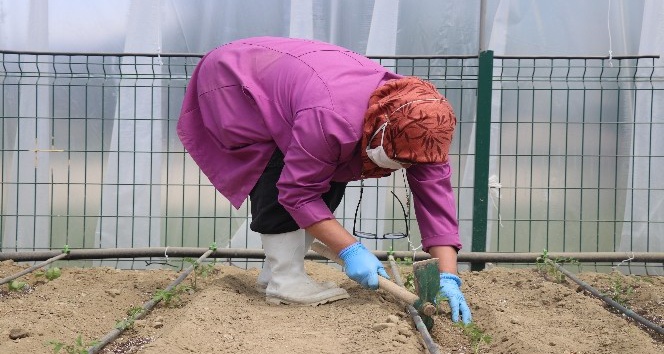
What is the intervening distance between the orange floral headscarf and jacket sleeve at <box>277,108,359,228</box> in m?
0.09

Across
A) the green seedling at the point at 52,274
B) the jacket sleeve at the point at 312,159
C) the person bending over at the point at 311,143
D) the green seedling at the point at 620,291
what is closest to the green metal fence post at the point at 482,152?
the green seedling at the point at 620,291

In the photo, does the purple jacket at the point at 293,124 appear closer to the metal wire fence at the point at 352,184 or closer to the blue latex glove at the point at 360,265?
the blue latex glove at the point at 360,265

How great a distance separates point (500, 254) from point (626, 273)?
0.93 m

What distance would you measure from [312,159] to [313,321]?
59cm

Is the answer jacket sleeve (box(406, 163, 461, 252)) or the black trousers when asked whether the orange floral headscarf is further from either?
the black trousers

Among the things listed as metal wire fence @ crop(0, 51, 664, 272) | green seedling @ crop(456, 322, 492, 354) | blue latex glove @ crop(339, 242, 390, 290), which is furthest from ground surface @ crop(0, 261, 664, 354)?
metal wire fence @ crop(0, 51, 664, 272)

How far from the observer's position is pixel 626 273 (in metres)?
5.05

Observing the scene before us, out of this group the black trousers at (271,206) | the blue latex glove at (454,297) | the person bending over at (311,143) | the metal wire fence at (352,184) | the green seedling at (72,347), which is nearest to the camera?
the green seedling at (72,347)

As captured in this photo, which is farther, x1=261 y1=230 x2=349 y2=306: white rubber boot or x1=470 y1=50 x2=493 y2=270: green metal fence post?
x1=470 y1=50 x2=493 y2=270: green metal fence post

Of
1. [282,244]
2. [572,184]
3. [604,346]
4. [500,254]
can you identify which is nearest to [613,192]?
[572,184]

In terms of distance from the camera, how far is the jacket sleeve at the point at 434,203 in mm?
3146

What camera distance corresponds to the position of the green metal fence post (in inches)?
185

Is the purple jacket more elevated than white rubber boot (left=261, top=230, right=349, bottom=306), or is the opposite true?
the purple jacket

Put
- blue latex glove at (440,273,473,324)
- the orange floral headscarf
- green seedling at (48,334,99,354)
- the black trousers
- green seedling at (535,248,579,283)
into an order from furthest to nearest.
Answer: green seedling at (535,248,579,283) < the black trousers < blue latex glove at (440,273,473,324) < the orange floral headscarf < green seedling at (48,334,99,354)
